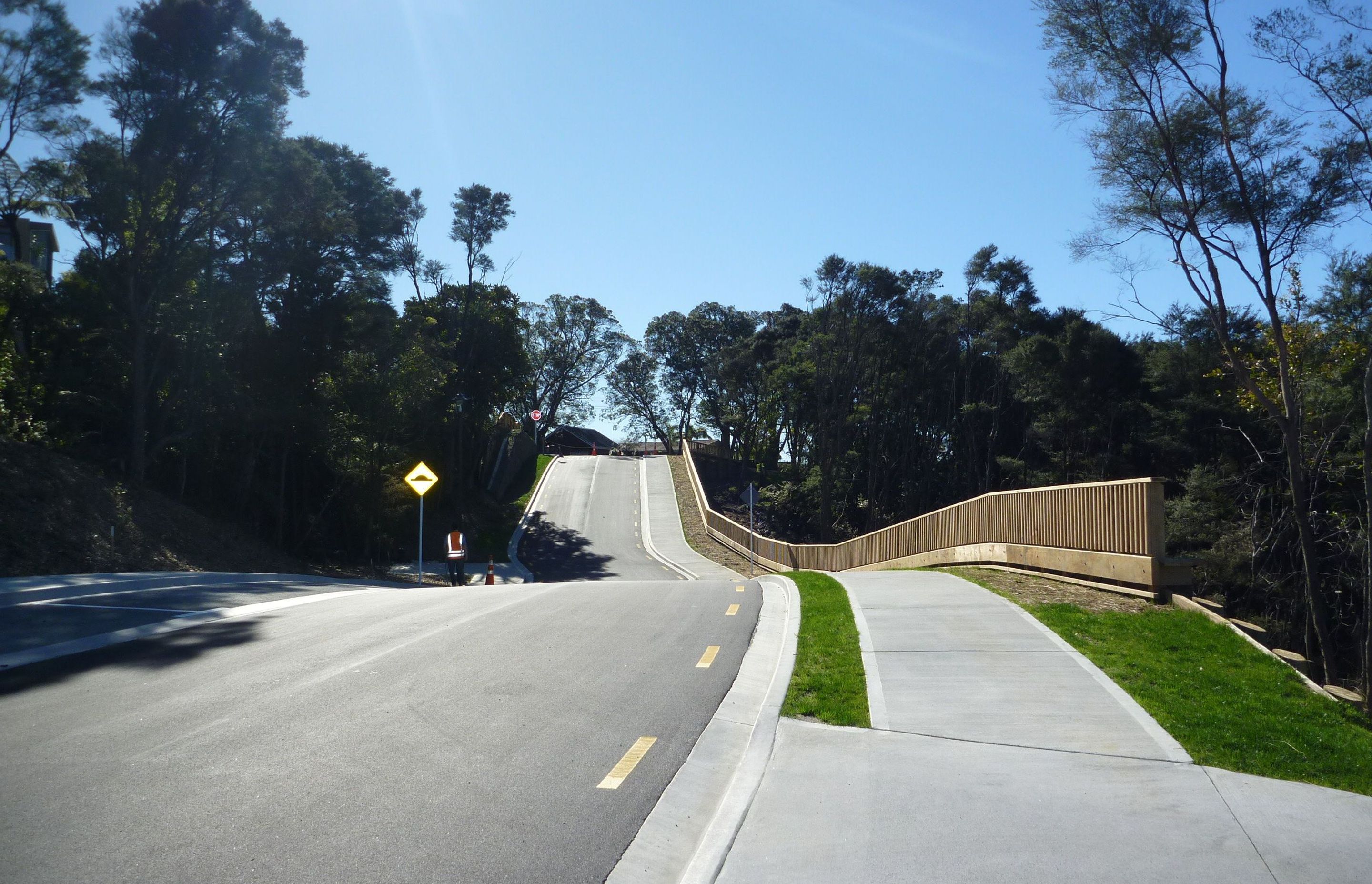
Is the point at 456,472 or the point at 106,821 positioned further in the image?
the point at 456,472

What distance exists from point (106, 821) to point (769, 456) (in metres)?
83.6

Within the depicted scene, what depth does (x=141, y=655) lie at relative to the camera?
28.6ft

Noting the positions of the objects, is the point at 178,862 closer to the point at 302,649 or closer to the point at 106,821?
the point at 106,821

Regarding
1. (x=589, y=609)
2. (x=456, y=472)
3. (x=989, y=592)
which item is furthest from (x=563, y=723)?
(x=456, y=472)

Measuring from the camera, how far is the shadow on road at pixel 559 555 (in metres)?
41.1

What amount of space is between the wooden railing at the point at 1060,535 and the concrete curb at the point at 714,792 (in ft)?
18.2

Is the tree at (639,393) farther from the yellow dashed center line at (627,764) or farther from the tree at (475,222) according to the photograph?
the yellow dashed center line at (627,764)

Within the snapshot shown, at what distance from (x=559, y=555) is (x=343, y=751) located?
1594 inches

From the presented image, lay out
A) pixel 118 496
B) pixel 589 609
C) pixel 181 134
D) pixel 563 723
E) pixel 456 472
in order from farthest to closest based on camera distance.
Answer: pixel 456 472 → pixel 181 134 → pixel 118 496 → pixel 589 609 → pixel 563 723

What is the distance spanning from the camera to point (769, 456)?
8775 centimetres

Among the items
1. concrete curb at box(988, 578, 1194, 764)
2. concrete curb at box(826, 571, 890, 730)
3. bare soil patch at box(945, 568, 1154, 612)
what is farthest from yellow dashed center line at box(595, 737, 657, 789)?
bare soil patch at box(945, 568, 1154, 612)

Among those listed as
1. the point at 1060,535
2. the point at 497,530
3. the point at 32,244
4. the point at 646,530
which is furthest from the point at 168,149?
the point at 646,530

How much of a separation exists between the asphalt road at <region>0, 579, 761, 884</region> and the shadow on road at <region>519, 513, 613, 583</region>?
93.9 feet

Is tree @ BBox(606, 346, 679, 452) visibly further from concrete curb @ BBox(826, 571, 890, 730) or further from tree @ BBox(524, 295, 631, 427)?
concrete curb @ BBox(826, 571, 890, 730)
